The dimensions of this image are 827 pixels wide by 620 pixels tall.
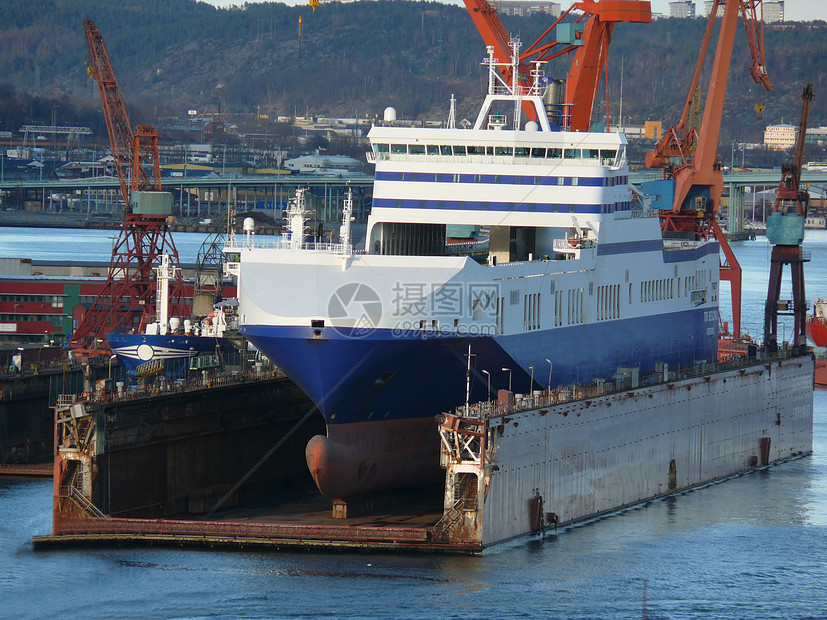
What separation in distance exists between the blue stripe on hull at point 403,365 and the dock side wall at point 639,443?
5.91 ft

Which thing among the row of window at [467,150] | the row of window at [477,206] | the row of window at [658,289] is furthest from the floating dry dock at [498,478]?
the row of window at [467,150]

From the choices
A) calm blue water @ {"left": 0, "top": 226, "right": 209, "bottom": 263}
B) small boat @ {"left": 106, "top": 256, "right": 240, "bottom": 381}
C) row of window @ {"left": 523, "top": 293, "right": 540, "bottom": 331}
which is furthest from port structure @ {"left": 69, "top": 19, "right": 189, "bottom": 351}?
calm blue water @ {"left": 0, "top": 226, "right": 209, "bottom": 263}

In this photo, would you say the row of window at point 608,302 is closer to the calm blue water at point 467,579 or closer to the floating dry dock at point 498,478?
the floating dry dock at point 498,478

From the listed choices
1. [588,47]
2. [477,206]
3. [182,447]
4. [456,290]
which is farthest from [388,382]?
[588,47]

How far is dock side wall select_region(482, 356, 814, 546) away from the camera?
33.7 meters

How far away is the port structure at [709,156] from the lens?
68.3 meters

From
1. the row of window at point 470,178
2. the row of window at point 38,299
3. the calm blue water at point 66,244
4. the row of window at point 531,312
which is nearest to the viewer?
the row of window at point 531,312

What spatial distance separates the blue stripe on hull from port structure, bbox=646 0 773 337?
2978 centimetres

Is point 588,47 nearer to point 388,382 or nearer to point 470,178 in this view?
point 470,178

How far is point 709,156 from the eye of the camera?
71.0m

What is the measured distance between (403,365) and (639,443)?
7.99 meters

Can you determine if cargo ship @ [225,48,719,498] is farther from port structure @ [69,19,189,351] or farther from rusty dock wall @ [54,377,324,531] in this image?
port structure @ [69,19,189,351]

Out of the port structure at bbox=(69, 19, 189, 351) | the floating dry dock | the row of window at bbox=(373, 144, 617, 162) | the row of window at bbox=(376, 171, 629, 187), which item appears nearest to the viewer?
the floating dry dock

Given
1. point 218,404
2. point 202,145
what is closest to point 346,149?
point 202,145
